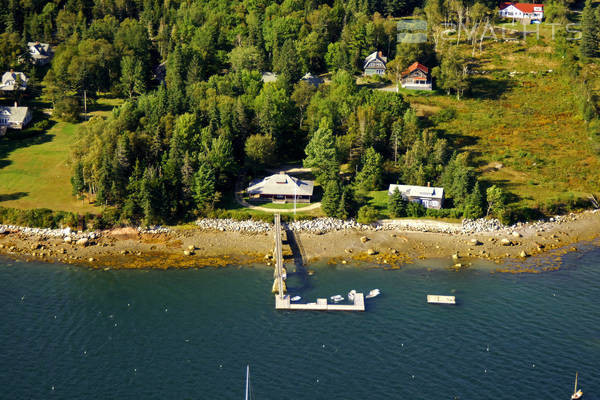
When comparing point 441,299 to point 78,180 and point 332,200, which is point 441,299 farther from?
point 78,180

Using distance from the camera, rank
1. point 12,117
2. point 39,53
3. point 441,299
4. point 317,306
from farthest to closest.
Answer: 1. point 39,53
2. point 12,117
3. point 441,299
4. point 317,306

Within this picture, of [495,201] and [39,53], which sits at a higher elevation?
[39,53]

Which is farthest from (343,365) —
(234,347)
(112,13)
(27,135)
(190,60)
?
(112,13)

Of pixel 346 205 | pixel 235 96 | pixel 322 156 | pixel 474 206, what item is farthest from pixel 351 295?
pixel 235 96

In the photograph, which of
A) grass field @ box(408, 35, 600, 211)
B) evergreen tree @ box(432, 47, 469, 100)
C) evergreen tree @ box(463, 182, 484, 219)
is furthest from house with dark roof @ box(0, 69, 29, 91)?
evergreen tree @ box(463, 182, 484, 219)

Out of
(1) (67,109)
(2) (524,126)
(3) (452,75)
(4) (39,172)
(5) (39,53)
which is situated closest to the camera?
(4) (39,172)

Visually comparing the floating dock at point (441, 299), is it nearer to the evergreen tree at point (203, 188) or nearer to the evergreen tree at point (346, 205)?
the evergreen tree at point (346, 205)

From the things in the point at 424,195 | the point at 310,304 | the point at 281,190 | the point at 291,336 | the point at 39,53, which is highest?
the point at 39,53
